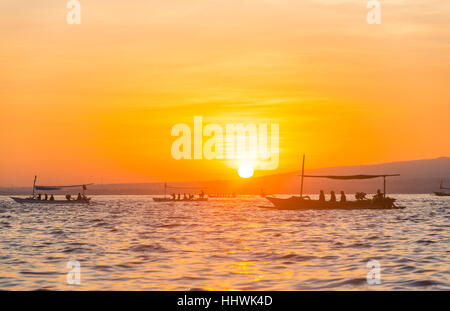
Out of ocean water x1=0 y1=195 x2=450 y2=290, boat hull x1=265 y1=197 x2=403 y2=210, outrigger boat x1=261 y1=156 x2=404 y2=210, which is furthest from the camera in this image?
boat hull x1=265 y1=197 x2=403 y2=210

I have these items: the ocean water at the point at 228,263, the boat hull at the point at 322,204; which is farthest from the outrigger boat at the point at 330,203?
the ocean water at the point at 228,263

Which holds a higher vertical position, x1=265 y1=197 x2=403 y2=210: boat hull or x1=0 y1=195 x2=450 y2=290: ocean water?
x1=0 y1=195 x2=450 y2=290: ocean water

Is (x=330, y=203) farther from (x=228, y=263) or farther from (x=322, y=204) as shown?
(x=228, y=263)

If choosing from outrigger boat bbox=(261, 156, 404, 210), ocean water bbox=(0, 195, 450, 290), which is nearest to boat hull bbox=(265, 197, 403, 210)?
outrigger boat bbox=(261, 156, 404, 210)

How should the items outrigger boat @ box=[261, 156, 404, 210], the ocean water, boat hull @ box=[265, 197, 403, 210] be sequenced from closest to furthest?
the ocean water, outrigger boat @ box=[261, 156, 404, 210], boat hull @ box=[265, 197, 403, 210]

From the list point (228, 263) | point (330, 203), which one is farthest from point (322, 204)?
point (228, 263)

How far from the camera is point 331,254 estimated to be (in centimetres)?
2630

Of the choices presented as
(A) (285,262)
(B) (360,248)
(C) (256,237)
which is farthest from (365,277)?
(C) (256,237)

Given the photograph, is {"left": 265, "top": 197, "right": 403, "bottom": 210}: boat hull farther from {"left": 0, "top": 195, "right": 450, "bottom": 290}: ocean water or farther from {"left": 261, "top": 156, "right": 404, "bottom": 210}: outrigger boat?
{"left": 0, "top": 195, "right": 450, "bottom": 290}: ocean water

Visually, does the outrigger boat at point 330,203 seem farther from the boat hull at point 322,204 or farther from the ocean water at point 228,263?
the ocean water at point 228,263
